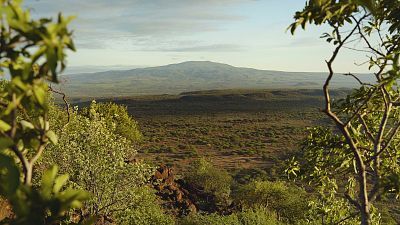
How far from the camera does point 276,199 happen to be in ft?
89.8

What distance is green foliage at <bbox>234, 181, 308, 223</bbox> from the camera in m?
25.7

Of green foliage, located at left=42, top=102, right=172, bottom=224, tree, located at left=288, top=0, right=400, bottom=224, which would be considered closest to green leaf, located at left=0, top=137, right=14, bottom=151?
tree, located at left=288, top=0, right=400, bottom=224

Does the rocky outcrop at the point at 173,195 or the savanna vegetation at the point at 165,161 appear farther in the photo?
the rocky outcrop at the point at 173,195

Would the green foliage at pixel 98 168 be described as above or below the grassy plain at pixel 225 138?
above

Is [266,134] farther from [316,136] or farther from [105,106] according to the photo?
[316,136]

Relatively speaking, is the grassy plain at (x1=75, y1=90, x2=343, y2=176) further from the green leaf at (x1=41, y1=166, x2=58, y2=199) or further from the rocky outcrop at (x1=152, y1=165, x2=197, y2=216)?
the green leaf at (x1=41, y1=166, x2=58, y2=199)

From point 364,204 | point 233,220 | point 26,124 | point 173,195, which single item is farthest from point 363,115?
point 173,195

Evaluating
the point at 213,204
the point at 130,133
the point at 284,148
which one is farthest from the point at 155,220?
the point at 284,148

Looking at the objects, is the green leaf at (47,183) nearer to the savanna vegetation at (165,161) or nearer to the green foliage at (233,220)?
the savanna vegetation at (165,161)

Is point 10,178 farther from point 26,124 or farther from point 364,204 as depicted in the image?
point 364,204

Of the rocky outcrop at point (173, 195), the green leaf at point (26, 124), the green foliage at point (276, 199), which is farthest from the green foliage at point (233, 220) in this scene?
the green leaf at point (26, 124)

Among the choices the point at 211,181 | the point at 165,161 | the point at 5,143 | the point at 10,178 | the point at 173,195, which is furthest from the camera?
the point at 165,161

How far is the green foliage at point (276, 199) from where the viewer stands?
84.3ft

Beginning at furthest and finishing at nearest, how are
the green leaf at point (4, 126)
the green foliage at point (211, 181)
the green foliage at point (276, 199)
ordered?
the green foliage at point (211, 181)
the green foliage at point (276, 199)
the green leaf at point (4, 126)
